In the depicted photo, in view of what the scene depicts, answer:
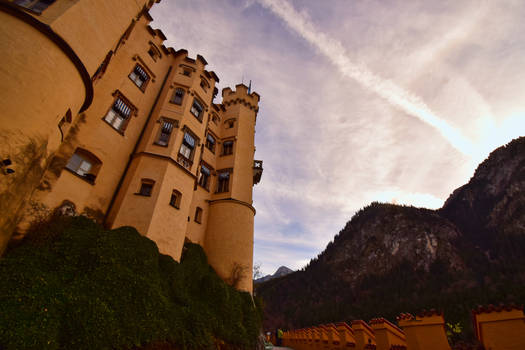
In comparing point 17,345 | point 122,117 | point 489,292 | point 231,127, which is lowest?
point 17,345

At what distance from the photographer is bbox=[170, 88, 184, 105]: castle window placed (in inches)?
727

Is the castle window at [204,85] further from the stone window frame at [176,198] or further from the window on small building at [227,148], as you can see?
the stone window frame at [176,198]

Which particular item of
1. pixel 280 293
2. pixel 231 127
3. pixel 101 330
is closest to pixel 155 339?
pixel 101 330

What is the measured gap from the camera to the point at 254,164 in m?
25.4

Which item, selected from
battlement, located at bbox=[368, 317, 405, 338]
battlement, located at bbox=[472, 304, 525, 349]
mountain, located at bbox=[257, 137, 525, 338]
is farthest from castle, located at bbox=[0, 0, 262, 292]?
mountain, located at bbox=[257, 137, 525, 338]

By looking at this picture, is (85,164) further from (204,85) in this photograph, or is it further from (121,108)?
(204,85)

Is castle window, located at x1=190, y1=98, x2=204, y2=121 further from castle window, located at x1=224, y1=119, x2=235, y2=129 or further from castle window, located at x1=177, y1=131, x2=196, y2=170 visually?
castle window, located at x1=224, y1=119, x2=235, y2=129

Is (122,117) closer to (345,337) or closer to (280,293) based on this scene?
(345,337)

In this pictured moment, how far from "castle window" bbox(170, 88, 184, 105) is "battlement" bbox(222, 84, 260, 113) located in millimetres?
8672

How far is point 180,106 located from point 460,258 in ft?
276

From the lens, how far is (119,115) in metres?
15.4

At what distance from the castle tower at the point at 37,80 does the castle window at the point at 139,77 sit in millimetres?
6252

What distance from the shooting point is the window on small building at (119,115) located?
14747 millimetres

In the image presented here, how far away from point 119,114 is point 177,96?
15.8 feet
